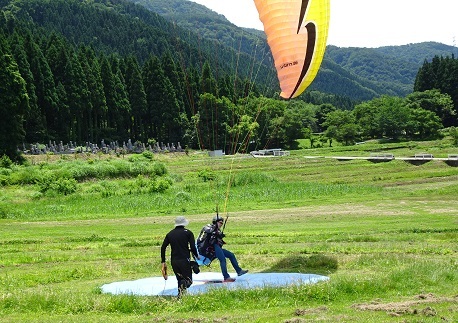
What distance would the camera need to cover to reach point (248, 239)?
19.3m

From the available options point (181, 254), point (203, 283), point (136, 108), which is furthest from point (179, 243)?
point (136, 108)

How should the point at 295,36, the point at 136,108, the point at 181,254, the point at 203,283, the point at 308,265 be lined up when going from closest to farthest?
the point at 181,254 < the point at 203,283 < the point at 295,36 < the point at 308,265 < the point at 136,108

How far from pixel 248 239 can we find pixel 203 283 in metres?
7.30

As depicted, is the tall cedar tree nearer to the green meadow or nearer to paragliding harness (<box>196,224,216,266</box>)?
the green meadow

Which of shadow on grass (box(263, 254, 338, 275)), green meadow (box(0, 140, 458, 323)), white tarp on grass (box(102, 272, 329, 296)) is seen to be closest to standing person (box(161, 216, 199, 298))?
white tarp on grass (box(102, 272, 329, 296))

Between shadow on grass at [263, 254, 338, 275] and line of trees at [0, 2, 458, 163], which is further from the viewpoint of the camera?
line of trees at [0, 2, 458, 163]

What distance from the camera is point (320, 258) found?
1402cm

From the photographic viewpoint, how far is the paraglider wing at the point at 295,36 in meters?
13.1

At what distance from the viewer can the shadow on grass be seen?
43.1 ft

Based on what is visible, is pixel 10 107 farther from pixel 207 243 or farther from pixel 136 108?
pixel 207 243

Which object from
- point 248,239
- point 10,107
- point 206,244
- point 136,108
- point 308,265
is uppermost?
point 136,108

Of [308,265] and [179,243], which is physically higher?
[179,243]

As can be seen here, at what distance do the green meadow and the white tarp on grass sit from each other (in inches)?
21.1

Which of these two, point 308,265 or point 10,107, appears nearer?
point 308,265
